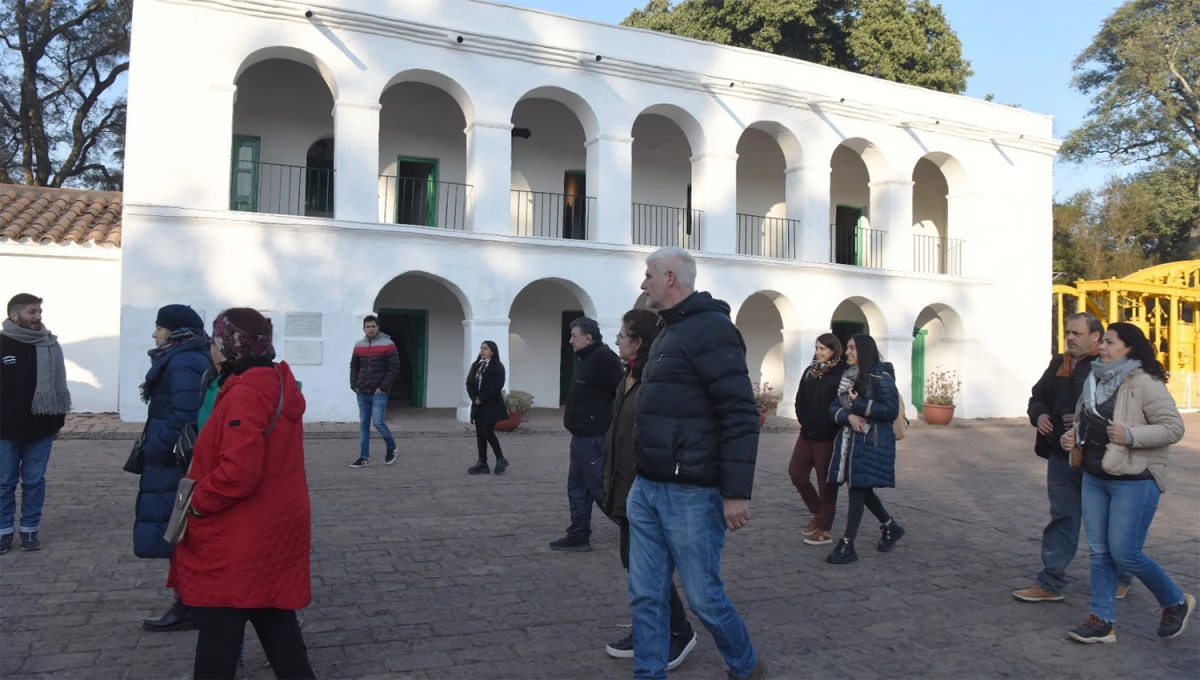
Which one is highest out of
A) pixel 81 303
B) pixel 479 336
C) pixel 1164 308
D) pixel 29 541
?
pixel 1164 308

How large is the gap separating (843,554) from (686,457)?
10.9 ft

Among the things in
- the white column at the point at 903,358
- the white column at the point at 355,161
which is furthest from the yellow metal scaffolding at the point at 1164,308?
the white column at the point at 355,161

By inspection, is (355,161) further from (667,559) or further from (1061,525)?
(667,559)

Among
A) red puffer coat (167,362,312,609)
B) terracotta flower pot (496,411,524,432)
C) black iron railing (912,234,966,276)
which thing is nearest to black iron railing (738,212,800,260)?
black iron railing (912,234,966,276)

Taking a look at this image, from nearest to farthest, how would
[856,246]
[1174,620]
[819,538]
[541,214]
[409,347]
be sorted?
[1174,620]
[819,538]
[409,347]
[541,214]
[856,246]

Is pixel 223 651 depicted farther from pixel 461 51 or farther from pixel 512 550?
pixel 461 51

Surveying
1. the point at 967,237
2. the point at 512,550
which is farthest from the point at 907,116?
the point at 512,550

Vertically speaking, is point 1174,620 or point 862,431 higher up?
point 862,431

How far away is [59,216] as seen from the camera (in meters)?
16.0

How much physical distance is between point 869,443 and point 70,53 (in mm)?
27976

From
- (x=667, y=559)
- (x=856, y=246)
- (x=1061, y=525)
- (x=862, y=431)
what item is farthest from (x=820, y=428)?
(x=856, y=246)

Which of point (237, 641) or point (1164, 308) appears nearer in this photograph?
point (237, 641)

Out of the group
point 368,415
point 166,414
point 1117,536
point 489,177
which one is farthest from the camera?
point 489,177

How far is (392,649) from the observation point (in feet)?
14.5
